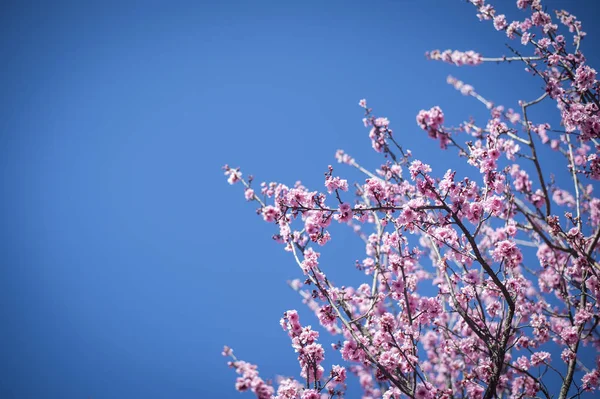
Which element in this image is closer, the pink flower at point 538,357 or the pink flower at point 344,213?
the pink flower at point 344,213

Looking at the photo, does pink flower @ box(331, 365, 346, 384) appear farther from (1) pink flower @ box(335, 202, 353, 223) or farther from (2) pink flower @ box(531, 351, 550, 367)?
(2) pink flower @ box(531, 351, 550, 367)

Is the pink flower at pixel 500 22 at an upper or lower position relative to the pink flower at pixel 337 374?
upper

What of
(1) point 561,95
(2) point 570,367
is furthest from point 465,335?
(1) point 561,95

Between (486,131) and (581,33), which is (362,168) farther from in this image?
(581,33)

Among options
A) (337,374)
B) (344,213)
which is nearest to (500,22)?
(344,213)

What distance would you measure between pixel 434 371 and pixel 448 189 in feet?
25.1

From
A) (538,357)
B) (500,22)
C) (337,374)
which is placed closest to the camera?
(337,374)

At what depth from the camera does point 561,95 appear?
5.57m

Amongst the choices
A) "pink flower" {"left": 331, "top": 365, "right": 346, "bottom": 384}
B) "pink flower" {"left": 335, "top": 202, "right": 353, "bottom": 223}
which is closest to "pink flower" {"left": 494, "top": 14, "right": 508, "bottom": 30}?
"pink flower" {"left": 335, "top": 202, "right": 353, "bottom": 223}

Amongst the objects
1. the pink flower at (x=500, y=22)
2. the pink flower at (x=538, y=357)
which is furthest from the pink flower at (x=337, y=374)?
the pink flower at (x=500, y=22)

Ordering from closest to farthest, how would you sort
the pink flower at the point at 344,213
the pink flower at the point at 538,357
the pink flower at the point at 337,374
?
the pink flower at the point at 344,213
the pink flower at the point at 337,374
the pink flower at the point at 538,357

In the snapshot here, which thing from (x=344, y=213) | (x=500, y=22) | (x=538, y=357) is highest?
(x=500, y=22)

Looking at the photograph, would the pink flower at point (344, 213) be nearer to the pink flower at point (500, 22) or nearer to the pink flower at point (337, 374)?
the pink flower at point (337, 374)

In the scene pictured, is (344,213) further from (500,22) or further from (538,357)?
(500,22)
